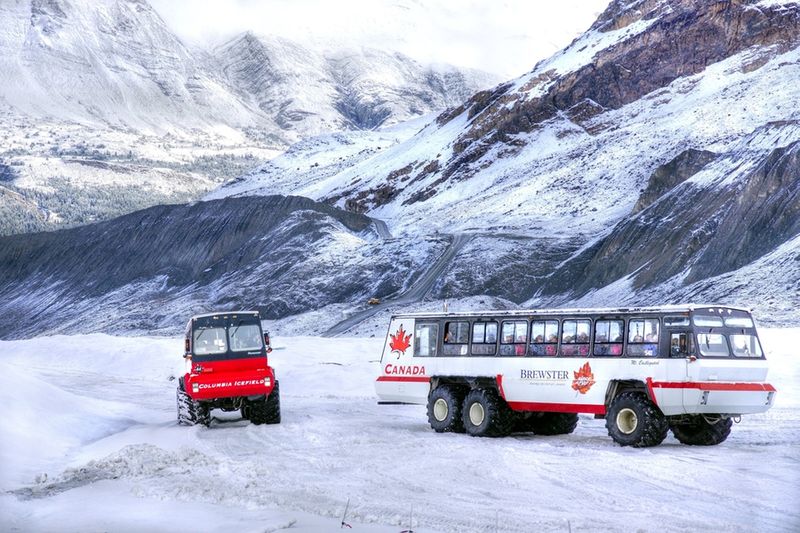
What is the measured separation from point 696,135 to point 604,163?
11272 millimetres

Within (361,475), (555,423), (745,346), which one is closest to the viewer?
(361,475)

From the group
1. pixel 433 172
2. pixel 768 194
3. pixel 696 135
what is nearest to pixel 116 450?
pixel 768 194

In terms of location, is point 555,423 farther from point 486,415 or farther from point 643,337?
point 643,337

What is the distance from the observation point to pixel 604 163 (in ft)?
376

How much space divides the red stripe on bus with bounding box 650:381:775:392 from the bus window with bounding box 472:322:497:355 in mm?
4567

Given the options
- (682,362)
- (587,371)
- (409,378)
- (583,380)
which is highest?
(682,362)

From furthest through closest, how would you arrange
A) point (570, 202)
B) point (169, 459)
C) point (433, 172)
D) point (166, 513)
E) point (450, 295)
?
point (433, 172), point (570, 202), point (450, 295), point (169, 459), point (166, 513)

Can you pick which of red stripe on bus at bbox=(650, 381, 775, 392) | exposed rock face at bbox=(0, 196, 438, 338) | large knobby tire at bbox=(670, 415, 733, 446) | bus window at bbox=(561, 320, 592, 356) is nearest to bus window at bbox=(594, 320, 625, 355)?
bus window at bbox=(561, 320, 592, 356)

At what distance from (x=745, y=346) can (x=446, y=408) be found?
7.22m

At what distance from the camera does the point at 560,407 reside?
69.1 feet

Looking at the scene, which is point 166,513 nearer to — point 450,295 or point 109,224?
point 450,295

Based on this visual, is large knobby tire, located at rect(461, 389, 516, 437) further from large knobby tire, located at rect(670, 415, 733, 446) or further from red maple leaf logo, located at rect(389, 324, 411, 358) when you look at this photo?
large knobby tire, located at rect(670, 415, 733, 446)

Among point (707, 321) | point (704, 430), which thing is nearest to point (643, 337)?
point (707, 321)

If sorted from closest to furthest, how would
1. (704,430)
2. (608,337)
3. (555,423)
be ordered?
1. (704,430)
2. (608,337)
3. (555,423)
